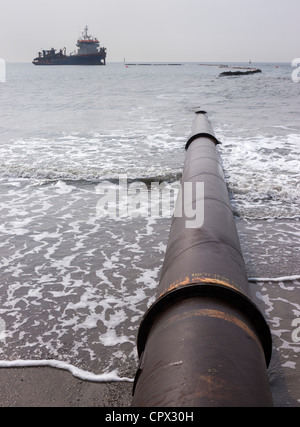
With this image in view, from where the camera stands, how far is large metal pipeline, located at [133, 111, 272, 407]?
1.63 metres

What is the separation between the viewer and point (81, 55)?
11775cm

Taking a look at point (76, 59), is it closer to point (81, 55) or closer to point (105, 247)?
point (81, 55)

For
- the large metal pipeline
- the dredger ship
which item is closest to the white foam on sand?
the large metal pipeline

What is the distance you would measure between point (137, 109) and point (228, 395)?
72.9 feet

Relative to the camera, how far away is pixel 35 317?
3.94 m

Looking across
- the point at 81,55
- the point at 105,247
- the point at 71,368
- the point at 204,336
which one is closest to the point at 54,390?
the point at 71,368

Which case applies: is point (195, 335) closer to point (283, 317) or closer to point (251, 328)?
point (251, 328)

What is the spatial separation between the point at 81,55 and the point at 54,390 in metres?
129

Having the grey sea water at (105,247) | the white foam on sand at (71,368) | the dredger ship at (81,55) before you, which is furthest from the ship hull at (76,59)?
the white foam on sand at (71,368)

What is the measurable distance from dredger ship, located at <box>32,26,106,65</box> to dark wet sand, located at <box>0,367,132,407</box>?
411 feet

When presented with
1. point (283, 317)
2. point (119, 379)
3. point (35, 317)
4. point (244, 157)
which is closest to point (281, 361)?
point (283, 317)

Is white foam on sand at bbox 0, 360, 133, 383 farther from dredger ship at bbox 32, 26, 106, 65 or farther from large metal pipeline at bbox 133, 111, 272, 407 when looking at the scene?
dredger ship at bbox 32, 26, 106, 65
